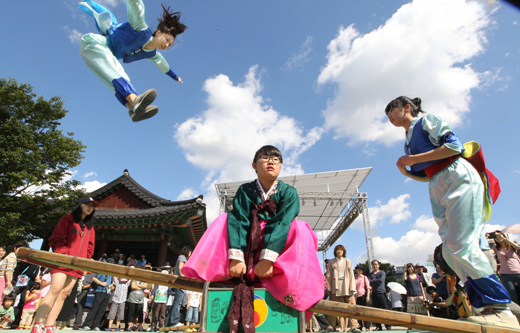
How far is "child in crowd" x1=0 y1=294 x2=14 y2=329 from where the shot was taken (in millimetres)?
6008

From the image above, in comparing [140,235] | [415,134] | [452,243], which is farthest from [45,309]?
[140,235]

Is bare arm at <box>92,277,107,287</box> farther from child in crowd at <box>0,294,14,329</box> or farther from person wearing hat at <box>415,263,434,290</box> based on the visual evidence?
person wearing hat at <box>415,263,434,290</box>

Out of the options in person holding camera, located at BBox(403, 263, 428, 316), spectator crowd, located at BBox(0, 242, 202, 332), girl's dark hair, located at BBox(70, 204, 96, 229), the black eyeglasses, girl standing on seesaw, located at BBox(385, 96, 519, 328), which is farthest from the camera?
person holding camera, located at BBox(403, 263, 428, 316)

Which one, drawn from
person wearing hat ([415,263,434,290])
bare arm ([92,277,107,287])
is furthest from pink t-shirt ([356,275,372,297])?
bare arm ([92,277,107,287])

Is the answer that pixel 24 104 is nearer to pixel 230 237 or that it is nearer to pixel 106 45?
pixel 106 45

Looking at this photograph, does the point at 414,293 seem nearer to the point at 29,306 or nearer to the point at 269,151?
the point at 269,151

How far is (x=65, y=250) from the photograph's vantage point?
3.17m

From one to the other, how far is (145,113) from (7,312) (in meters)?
6.56

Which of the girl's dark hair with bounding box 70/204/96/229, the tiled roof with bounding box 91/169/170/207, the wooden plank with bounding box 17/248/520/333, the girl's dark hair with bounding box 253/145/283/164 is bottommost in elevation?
the wooden plank with bounding box 17/248/520/333

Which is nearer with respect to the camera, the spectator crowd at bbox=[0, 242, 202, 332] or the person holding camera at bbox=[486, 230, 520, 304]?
the person holding camera at bbox=[486, 230, 520, 304]

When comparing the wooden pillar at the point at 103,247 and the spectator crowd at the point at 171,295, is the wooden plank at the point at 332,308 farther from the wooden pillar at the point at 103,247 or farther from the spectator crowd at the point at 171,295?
the wooden pillar at the point at 103,247

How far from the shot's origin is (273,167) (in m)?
2.16

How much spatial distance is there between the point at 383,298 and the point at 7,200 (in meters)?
12.8

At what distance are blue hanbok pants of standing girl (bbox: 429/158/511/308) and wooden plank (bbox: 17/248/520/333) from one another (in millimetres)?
361
